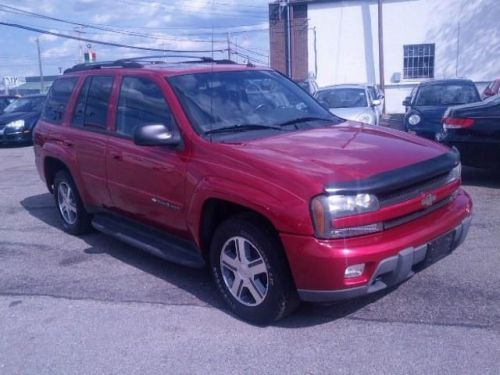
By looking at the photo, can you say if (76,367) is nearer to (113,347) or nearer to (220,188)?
(113,347)

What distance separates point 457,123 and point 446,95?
16.7 feet

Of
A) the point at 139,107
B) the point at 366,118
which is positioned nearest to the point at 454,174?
the point at 139,107

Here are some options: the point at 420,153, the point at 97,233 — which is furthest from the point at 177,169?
the point at 97,233

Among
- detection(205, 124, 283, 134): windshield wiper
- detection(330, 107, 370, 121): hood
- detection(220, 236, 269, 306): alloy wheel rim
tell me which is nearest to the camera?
detection(220, 236, 269, 306): alloy wheel rim

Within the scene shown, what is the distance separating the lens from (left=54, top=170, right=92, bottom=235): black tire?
6.25m

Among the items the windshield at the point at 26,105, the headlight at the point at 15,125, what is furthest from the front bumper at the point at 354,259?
the windshield at the point at 26,105

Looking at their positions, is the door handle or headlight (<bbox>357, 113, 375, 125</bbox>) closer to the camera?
the door handle

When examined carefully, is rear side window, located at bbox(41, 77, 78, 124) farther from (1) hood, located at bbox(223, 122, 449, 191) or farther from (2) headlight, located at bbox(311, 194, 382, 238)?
(2) headlight, located at bbox(311, 194, 382, 238)

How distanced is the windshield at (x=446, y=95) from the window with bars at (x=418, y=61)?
14157 mm

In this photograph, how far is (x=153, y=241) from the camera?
4902 millimetres

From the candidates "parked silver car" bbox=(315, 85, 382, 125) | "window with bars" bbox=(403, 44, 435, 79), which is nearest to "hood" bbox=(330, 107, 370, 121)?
"parked silver car" bbox=(315, 85, 382, 125)

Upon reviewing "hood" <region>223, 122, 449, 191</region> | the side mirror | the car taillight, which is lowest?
the car taillight

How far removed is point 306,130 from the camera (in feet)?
15.3

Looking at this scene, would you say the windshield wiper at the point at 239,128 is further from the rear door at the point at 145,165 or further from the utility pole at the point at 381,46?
the utility pole at the point at 381,46
